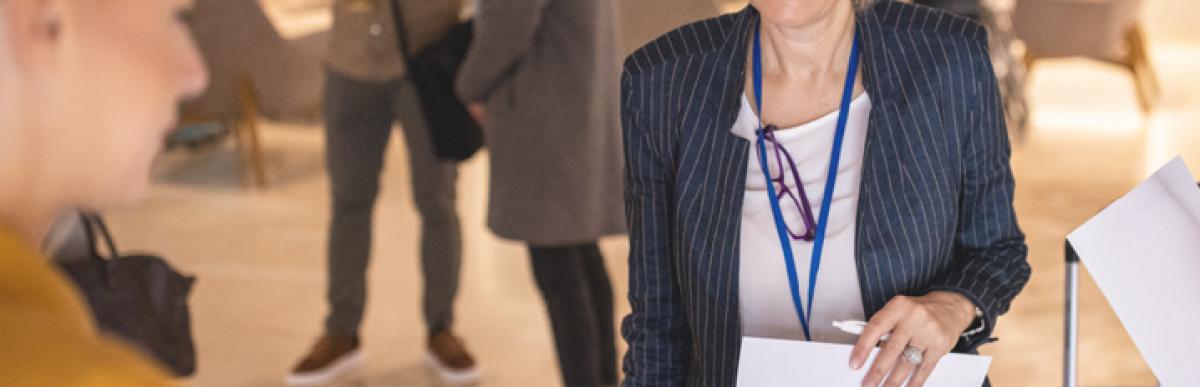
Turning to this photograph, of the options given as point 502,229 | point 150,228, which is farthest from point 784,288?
point 150,228

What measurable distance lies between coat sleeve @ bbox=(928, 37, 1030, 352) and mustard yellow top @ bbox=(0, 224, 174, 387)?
119 cm

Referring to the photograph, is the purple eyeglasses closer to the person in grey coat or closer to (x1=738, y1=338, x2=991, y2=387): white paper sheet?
(x1=738, y1=338, x2=991, y2=387): white paper sheet

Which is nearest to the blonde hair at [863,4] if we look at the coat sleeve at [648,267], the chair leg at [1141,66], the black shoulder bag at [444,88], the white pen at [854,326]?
the coat sleeve at [648,267]

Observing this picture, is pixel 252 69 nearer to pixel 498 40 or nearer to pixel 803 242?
pixel 498 40

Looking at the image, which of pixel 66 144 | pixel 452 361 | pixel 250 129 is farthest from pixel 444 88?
pixel 250 129

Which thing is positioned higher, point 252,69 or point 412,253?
point 252,69

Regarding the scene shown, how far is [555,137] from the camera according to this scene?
2908 mm

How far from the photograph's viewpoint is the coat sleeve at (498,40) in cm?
281

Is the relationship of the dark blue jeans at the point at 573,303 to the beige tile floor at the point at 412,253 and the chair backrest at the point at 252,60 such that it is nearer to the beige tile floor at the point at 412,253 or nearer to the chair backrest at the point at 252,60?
the beige tile floor at the point at 412,253

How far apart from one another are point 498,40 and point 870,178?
1.39m

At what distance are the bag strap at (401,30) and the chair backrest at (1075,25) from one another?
4533 mm

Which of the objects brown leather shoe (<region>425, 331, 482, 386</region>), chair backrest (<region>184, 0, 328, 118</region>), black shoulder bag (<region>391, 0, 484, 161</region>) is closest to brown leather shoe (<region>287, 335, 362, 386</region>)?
brown leather shoe (<region>425, 331, 482, 386</region>)

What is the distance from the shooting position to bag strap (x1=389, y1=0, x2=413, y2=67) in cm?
336

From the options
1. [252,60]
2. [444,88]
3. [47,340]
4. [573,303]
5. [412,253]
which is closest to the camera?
[47,340]
